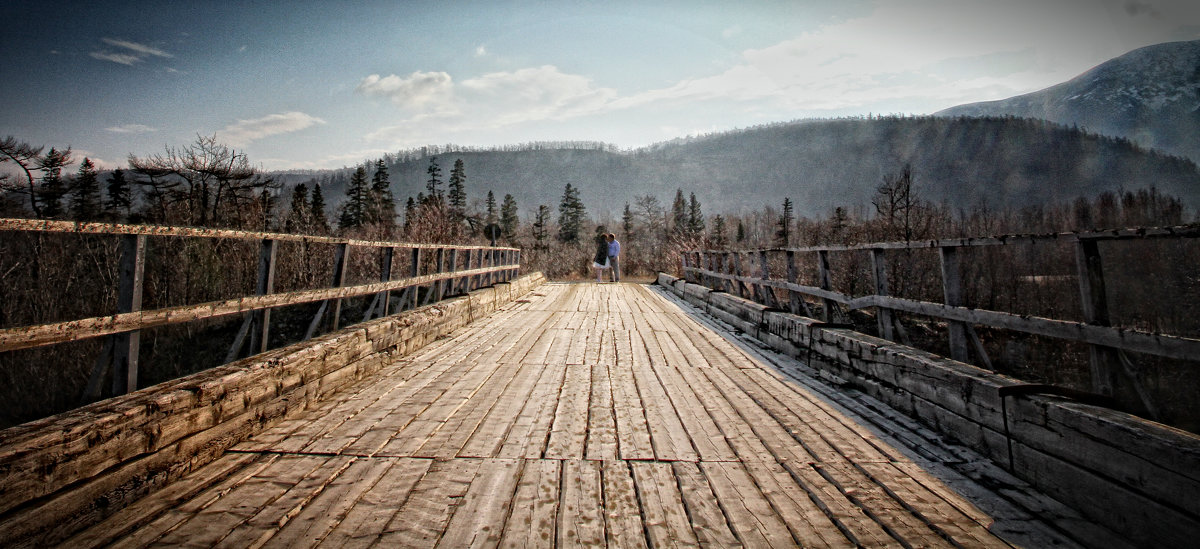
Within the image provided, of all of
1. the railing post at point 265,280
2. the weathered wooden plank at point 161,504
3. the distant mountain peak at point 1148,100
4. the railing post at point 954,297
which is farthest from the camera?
the distant mountain peak at point 1148,100

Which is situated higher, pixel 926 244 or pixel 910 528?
pixel 926 244

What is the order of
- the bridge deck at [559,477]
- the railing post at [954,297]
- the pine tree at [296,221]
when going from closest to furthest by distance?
the bridge deck at [559,477] → the railing post at [954,297] → the pine tree at [296,221]


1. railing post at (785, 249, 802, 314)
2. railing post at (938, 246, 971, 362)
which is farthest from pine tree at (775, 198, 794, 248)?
railing post at (938, 246, 971, 362)

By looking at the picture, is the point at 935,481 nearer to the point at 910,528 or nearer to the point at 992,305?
the point at 910,528

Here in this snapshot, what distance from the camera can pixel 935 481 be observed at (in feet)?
6.81

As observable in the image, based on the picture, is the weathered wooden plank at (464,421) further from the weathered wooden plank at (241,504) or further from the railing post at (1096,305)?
the railing post at (1096,305)

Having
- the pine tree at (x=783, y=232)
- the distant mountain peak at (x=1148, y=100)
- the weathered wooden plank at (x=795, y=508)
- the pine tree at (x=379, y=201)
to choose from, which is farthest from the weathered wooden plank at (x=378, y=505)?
the distant mountain peak at (x=1148, y=100)

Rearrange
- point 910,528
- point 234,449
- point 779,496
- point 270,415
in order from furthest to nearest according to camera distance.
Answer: point 270,415 → point 234,449 → point 779,496 → point 910,528

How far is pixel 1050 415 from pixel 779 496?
120 centimetres

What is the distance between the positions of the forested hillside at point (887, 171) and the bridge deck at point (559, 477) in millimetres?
147229

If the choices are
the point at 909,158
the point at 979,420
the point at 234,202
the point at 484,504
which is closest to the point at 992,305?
the point at 979,420

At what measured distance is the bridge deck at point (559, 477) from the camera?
1.63 meters

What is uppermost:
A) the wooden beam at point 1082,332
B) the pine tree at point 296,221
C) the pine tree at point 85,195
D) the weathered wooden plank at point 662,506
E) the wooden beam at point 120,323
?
the pine tree at point 85,195

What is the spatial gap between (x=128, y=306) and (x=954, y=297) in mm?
4910
